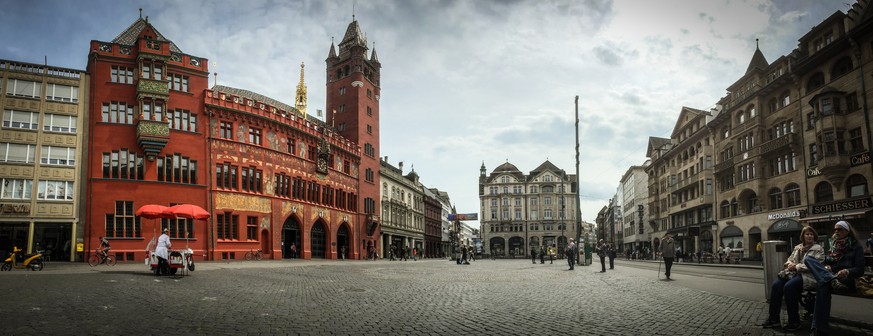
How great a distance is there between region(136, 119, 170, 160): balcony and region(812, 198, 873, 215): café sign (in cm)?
4381

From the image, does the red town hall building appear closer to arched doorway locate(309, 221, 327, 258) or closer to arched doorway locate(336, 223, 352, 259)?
arched doorway locate(309, 221, 327, 258)

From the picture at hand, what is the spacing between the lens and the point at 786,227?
4034 centimetres

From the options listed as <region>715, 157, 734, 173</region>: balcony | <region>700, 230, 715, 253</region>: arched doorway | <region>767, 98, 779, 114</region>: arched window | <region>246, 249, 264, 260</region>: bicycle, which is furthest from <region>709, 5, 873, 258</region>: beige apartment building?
<region>246, 249, 264, 260</region>: bicycle

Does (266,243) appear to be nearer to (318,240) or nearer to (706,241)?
(318,240)

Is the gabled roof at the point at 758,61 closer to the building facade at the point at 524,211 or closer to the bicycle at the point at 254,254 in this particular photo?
the bicycle at the point at 254,254

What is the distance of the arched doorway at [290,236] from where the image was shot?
161 ft

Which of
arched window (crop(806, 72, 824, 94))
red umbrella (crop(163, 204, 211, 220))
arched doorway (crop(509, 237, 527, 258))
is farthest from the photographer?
arched doorway (crop(509, 237, 527, 258))

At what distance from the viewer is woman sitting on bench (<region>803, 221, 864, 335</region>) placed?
22.5ft

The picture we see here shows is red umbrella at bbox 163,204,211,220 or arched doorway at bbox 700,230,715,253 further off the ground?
red umbrella at bbox 163,204,211,220

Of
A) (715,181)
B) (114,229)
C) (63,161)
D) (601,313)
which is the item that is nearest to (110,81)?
(63,161)

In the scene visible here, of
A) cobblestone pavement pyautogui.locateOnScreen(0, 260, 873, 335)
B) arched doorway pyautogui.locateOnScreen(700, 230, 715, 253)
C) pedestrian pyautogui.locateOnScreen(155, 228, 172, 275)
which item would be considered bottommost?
arched doorway pyautogui.locateOnScreen(700, 230, 715, 253)

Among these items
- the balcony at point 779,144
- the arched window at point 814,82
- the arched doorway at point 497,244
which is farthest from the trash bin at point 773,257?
the arched doorway at point 497,244

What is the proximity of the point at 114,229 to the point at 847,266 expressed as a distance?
39.4m

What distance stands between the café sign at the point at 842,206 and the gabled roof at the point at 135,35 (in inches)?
1789
